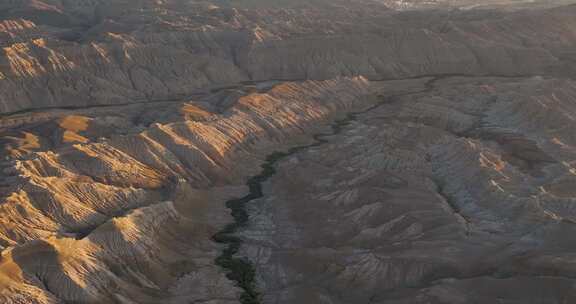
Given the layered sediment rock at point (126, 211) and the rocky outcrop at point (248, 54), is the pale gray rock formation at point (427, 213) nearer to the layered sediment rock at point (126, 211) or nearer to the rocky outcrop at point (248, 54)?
the layered sediment rock at point (126, 211)

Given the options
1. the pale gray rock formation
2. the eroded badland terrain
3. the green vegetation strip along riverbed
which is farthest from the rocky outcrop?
the pale gray rock formation

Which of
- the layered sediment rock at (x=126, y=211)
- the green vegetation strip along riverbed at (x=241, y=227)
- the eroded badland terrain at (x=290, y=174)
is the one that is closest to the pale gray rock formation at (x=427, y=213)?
the eroded badland terrain at (x=290, y=174)

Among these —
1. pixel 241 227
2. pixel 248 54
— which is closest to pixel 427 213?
pixel 241 227

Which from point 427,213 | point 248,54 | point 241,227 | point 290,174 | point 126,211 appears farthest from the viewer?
point 248,54

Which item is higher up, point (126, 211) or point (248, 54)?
point (126, 211)

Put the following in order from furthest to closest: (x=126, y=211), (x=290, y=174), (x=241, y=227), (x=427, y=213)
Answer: (x=290, y=174), (x=241, y=227), (x=126, y=211), (x=427, y=213)

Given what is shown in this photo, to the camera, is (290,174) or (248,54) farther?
(248,54)

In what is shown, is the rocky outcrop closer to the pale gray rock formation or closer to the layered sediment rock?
the layered sediment rock

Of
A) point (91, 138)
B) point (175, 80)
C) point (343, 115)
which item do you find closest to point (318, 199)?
point (91, 138)

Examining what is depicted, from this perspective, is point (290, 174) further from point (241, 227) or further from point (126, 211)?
point (126, 211)
